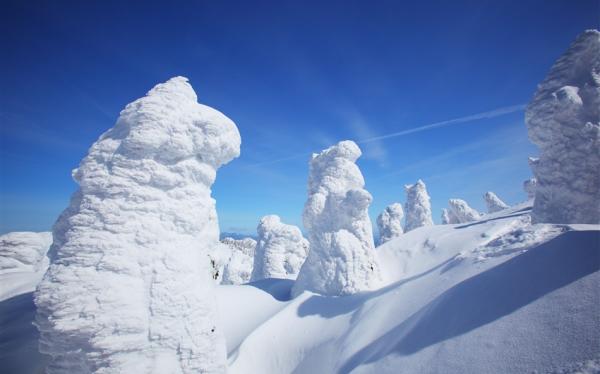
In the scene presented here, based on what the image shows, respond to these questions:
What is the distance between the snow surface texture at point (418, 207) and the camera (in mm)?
41156

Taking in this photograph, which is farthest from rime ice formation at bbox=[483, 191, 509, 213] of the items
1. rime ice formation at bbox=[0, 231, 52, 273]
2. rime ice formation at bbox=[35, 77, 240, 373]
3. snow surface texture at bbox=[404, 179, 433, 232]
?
rime ice formation at bbox=[0, 231, 52, 273]

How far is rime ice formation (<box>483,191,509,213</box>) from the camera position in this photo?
45.0 metres

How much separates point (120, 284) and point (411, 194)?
4452 centimetres

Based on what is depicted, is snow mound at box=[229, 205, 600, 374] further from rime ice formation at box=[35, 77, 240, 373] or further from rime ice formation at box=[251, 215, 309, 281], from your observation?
rime ice formation at box=[251, 215, 309, 281]

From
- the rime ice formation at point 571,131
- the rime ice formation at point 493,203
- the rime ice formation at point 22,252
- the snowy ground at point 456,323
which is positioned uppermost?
the rime ice formation at point 493,203

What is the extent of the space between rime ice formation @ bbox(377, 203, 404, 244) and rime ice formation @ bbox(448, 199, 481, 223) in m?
9.60

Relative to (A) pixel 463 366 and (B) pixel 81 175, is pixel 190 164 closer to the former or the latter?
(B) pixel 81 175

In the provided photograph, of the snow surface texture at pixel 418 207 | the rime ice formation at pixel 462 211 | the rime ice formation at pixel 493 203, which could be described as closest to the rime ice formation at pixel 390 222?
the snow surface texture at pixel 418 207

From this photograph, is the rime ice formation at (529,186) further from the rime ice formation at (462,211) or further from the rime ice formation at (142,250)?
the rime ice formation at (142,250)

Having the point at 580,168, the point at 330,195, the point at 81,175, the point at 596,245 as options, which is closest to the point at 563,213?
the point at 580,168

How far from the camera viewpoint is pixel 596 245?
5.20 metres

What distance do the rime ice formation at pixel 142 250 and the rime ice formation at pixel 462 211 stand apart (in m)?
45.4

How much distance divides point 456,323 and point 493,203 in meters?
51.3

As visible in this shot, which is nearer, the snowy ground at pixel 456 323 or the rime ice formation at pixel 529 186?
the snowy ground at pixel 456 323
